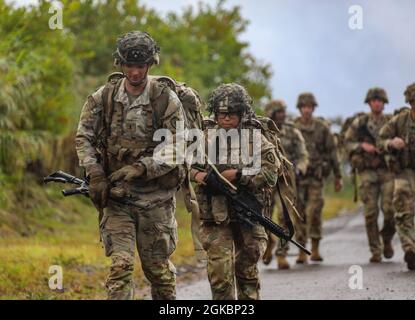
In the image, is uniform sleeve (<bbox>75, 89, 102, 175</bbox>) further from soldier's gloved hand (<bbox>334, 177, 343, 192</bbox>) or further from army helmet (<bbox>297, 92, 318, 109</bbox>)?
soldier's gloved hand (<bbox>334, 177, 343, 192</bbox>)

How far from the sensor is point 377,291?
415 inches

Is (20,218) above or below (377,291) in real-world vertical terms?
above

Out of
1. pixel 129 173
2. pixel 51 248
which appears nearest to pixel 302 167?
pixel 51 248

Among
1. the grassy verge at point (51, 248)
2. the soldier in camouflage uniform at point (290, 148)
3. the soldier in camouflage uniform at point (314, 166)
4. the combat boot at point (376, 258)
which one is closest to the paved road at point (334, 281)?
the combat boot at point (376, 258)

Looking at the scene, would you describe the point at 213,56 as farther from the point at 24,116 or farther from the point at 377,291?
the point at 377,291

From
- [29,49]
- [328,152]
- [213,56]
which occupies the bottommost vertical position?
[328,152]

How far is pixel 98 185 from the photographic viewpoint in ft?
23.9

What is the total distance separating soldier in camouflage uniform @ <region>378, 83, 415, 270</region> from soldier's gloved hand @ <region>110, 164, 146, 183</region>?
5.63m

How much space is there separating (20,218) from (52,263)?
3.74 m

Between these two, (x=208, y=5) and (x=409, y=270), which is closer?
(x=409, y=270)

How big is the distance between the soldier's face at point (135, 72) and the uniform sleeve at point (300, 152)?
639cm

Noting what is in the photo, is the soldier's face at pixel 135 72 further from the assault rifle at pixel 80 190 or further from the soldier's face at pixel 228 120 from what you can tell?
the soldier's face at pixel 228 120

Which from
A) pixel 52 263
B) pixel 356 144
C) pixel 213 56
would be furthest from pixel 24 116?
pixel 213 56

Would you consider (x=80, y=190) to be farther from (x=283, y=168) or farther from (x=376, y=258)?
(x=376, y=258)
